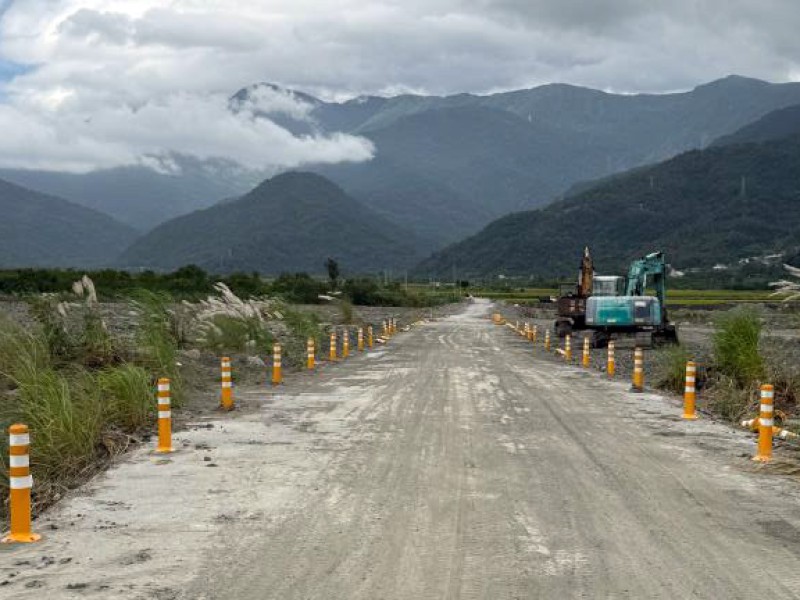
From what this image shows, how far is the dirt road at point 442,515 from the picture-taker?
7.02m

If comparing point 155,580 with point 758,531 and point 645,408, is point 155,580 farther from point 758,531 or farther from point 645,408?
point 645,408

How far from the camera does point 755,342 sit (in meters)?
20.0

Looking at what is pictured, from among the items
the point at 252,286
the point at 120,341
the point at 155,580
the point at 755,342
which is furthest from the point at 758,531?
the point at 252,286

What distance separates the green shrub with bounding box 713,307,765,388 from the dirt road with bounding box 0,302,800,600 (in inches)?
167

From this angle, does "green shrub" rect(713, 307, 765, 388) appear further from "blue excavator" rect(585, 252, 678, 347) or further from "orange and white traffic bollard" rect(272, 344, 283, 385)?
"blue excavator" rect(585, 252, 678, 347)

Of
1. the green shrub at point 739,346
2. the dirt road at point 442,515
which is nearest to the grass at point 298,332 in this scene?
the green shrub at point 739,346

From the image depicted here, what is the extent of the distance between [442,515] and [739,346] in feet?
43.0

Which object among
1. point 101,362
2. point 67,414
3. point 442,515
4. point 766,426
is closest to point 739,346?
point 766,426

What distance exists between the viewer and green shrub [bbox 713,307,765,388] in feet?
63.8

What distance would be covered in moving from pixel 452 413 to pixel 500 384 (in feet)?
18.6

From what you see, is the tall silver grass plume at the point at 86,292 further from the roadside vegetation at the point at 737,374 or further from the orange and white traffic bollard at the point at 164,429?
the roadside vegetation at the point at 737,374

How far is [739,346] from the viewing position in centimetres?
1997

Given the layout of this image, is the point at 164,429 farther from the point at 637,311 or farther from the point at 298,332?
the point at 637,311

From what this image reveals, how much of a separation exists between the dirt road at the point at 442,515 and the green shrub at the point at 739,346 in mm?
4244
